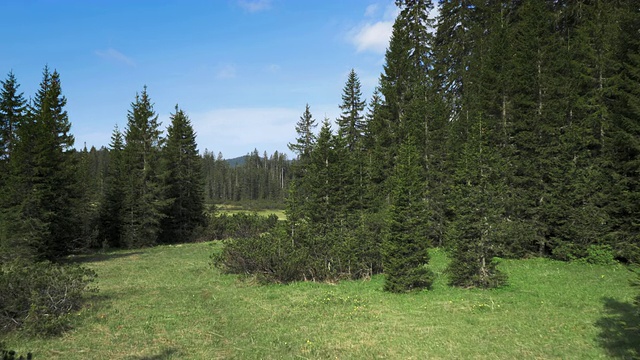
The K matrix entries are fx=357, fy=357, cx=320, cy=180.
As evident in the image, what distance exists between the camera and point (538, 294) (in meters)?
12.8

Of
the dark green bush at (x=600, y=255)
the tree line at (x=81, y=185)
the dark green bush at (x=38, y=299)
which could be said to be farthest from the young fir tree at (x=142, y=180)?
the dark green bush at (x=600, y=255)

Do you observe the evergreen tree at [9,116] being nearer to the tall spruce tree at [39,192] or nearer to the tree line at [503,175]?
the tall spruce tree at [39,192]

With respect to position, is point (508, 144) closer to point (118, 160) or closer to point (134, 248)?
point (134, 248)

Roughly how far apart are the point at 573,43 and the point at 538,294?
1902cm

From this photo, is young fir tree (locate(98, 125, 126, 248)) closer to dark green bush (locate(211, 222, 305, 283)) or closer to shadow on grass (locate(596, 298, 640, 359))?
dark green bush (locate(211, 222, 305, 283))

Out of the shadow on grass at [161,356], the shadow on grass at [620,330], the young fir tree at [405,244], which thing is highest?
the young fir tree at [405,244]

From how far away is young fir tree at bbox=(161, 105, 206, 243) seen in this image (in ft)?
128

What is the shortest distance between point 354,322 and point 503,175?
54.9 ft

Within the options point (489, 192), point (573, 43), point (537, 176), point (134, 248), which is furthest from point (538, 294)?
point (134, 248)

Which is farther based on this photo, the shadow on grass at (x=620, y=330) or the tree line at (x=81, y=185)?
the tree line at (x=81, y=185)

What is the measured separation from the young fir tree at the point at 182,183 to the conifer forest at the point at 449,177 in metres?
4.29

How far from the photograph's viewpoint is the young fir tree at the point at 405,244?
14.1m

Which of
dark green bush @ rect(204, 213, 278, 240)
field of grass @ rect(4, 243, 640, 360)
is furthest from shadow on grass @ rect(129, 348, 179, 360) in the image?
dark green bush @ rect(204, 213, 278, 240)

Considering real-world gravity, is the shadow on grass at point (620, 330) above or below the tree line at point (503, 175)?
below
